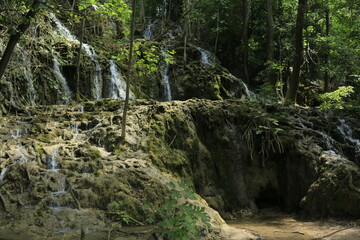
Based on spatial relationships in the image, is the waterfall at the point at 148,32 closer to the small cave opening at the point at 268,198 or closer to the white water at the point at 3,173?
the small cave opening at the point at 268,198

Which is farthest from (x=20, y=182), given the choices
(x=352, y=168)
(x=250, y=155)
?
(x=352, y=168)

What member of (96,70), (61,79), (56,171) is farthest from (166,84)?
(56,171)

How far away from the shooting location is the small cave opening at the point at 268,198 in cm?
1023

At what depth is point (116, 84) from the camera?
1446 centimetres

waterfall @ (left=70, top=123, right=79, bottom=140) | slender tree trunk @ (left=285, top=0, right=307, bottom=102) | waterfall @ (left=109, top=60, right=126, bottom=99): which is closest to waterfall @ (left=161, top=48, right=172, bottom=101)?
waterfall @ (left=109, top=60, right=126, bottom=99)

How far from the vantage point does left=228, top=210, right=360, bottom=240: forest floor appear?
23.8 ft

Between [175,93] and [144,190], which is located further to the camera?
[175,93]

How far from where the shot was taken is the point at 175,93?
16.8 m

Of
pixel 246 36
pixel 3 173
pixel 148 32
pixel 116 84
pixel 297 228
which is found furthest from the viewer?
pixel 148 32

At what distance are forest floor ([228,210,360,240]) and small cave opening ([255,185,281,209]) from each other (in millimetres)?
645

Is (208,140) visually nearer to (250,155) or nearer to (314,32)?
(250,155)

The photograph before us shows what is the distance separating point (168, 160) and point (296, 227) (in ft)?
12.4

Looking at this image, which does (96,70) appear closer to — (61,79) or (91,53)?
(91,53)

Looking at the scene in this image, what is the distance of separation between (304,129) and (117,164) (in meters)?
6.72
